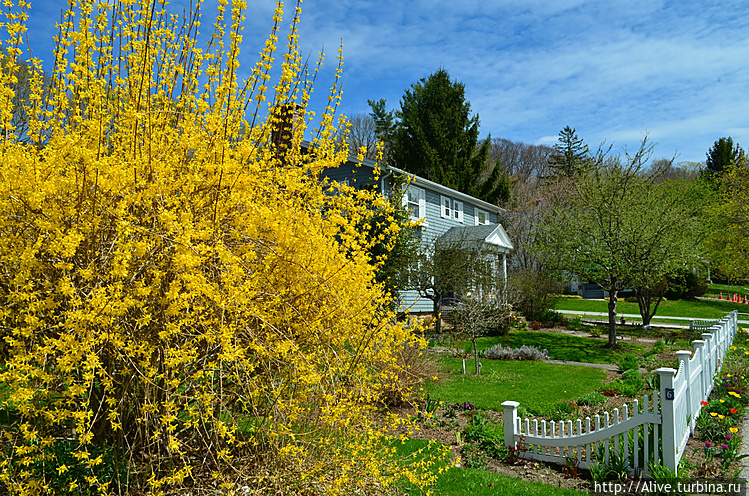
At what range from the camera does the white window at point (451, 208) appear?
2144cm

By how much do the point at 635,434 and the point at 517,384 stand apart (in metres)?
4.64

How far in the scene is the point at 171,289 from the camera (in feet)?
9.01

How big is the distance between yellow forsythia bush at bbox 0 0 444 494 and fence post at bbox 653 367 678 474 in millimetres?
2532

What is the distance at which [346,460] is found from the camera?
3.20 metres

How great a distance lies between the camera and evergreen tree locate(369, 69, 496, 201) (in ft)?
95.6

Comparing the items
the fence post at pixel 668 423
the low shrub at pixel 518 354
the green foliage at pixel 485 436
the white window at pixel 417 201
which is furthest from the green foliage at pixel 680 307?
the fence post at pixel 668 423

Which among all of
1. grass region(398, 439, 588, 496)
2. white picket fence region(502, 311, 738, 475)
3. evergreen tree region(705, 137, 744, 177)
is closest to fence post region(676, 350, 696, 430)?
white picket fence region(502, 311, 738, 475)

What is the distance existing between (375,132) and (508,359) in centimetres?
2448

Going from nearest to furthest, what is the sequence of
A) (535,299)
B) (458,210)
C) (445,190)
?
(535,299) → (445,190) → (458,210)

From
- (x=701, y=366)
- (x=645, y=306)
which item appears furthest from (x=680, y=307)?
(x=701, y=366)

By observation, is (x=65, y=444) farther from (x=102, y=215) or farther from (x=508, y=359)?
(x=508, y=359)

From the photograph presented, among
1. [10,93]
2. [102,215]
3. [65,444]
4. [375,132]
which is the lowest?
[65,444]


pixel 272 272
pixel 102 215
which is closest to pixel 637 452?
pixel 272 272

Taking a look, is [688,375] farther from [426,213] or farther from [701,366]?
[426,213]
